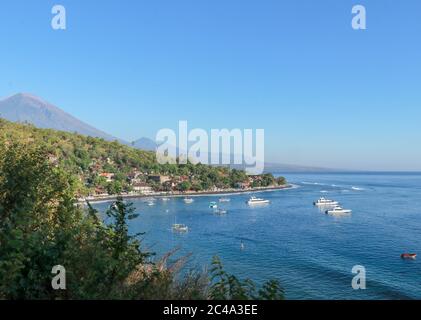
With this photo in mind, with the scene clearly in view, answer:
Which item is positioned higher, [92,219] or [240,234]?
[92,219]

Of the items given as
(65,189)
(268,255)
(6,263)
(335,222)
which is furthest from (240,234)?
(6,263)

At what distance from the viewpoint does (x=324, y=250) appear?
3262 centimetres

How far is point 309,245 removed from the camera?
34594mm

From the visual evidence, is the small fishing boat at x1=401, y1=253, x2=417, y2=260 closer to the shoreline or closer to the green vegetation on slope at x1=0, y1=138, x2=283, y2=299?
the green vegetation on slope at x1=0, y1=138, x2=283, y2=299

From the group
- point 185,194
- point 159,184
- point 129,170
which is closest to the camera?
point 185,194

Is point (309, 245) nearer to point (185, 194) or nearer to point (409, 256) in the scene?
point (409, 256)

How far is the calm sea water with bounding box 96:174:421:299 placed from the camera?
78.6 feet

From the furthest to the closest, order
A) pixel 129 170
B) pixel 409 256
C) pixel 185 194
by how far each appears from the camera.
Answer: pixel 129 170 → pixel 185 194 → pixel 409 256

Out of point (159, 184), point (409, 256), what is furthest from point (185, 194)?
point (409, 256)

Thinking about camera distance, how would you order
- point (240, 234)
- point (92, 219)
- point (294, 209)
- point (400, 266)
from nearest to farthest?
point (92, 219) < point (400, 266) < point (240, 234) < point (294, 209)

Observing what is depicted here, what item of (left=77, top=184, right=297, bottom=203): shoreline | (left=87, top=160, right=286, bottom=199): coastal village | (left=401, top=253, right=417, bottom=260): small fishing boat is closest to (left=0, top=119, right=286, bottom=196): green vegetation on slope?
(left=87, top=160, right=286, bottom=199): coastal village
